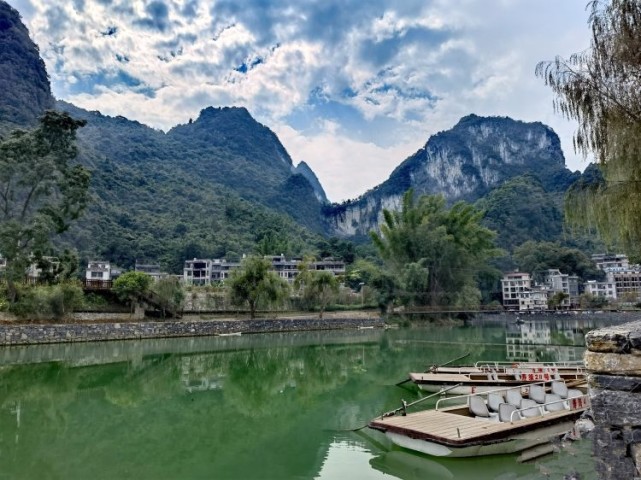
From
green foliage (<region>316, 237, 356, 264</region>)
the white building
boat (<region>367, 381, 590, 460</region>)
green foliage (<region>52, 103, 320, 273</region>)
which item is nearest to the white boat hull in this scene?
boat (<region>367, 381, 590, 460</region>)

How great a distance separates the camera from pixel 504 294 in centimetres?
6431

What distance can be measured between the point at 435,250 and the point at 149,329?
22.9m

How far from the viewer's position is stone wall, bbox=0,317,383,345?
18.5 m

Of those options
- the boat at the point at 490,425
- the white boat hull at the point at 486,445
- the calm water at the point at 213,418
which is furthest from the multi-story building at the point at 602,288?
the white boat hull at the point at 486,445

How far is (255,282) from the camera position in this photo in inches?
1146

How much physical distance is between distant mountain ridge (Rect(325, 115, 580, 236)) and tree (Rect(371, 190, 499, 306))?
86.8 meters

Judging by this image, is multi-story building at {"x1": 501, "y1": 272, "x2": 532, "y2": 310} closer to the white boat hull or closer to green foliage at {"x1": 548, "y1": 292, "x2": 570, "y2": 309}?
green foliage at {"x1": 548, "y1": 292, "x2": 570, "y2": 309}

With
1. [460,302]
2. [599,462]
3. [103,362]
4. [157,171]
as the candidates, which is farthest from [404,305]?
[157,171]

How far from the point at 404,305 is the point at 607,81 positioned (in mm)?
32952

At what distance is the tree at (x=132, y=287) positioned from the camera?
2520cm

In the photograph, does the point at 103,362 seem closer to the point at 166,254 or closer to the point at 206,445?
the point at 206,445

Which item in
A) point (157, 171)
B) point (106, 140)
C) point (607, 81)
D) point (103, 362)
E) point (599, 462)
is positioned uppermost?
point (106, 140)

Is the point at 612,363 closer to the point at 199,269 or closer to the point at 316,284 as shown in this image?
the point at 316,284

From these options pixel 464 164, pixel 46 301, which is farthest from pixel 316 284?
pixel 464 164
